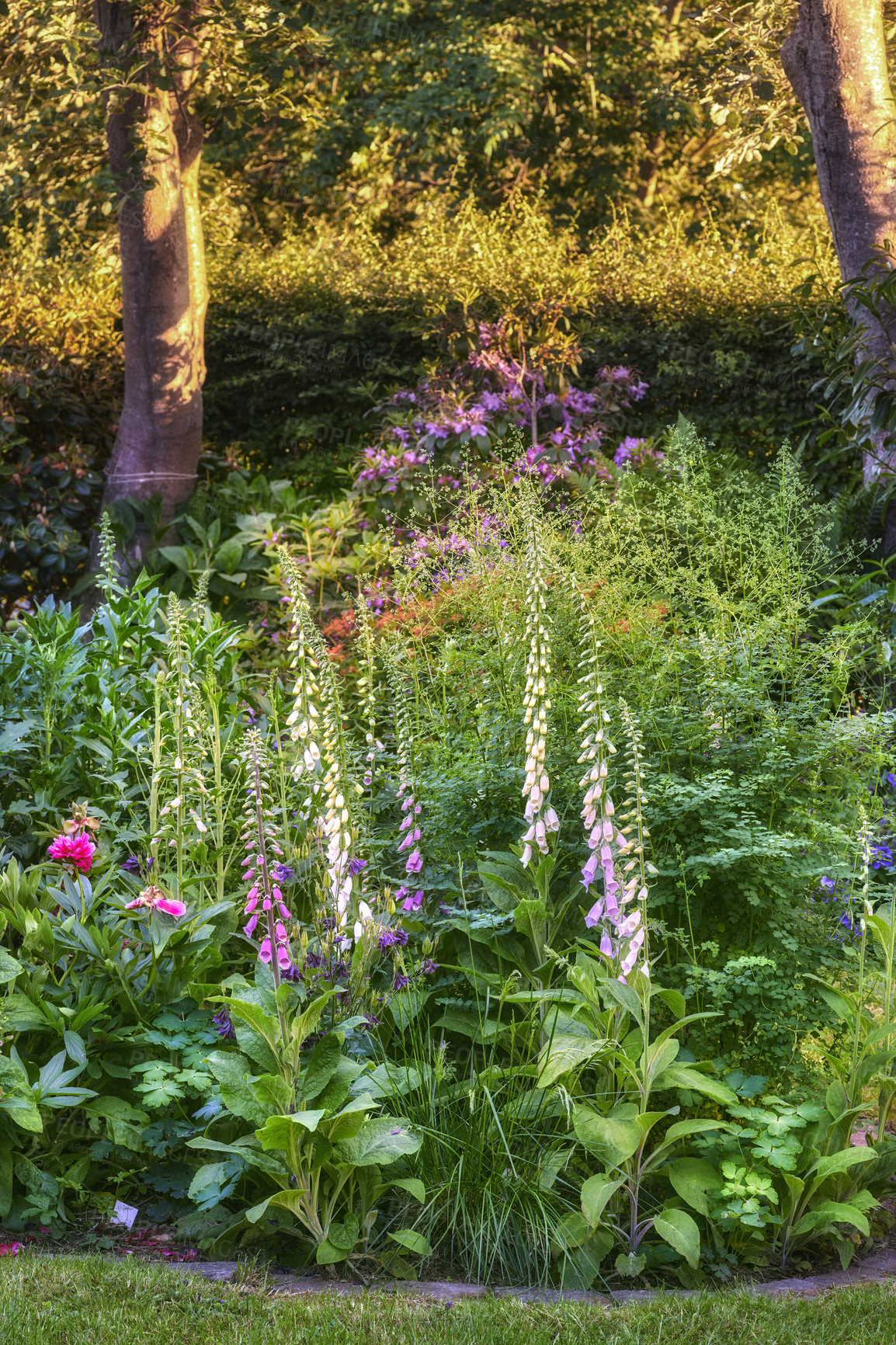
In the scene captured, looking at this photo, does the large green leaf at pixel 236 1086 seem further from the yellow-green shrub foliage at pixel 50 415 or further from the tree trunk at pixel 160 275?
the yellow-green shrub foliage at pixel 50 415

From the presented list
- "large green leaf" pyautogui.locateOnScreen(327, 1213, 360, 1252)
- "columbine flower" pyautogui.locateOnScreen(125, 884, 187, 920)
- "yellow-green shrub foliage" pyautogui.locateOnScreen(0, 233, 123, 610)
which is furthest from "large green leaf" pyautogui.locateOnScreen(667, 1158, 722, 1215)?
"yellow-green shrub foliage" pyautogui.locateOnScreen(0, 233, 123, 610)

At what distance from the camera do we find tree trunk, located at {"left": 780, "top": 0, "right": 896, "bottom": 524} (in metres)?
6.42

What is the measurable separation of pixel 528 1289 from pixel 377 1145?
48 centimetres

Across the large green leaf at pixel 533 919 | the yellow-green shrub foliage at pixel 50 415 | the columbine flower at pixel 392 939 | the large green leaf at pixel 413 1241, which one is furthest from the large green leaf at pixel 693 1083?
the yellow-green shrub foliage at pixel 50 415

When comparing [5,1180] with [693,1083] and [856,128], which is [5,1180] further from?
[856,128]

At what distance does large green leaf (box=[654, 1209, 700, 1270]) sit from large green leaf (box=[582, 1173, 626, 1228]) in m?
0.13

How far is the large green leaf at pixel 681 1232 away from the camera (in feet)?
8.78

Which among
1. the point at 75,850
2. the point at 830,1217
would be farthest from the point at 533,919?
the point at 75,850

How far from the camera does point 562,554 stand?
16.8 feet

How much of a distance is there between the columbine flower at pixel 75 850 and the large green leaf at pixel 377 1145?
1.18m

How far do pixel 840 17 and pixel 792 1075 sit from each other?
5.80 meters

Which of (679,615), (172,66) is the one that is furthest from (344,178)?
(679,615)

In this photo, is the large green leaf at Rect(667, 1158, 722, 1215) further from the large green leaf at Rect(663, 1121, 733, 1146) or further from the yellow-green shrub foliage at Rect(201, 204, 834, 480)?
the yellow-green shrub foliage at Rect(201, 204, 834, 480)

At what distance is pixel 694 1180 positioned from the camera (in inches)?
113
